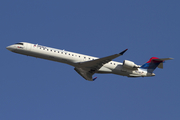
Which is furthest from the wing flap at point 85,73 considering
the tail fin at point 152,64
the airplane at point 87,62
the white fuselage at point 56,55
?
the tail fin at point 152,64

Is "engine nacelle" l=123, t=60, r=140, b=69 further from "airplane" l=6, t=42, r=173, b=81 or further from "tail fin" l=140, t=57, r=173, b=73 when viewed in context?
"tail fin" l=140, t=57, r=173, b=73

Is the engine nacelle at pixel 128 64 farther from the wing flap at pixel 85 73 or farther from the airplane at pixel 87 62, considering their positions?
the wing flap at pixel 85 73

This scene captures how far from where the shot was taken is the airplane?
1021 inches

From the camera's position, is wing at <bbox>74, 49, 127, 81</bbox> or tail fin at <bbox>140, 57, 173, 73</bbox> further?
tail fin at <bbox>140, 57, 173, 73</bbox>

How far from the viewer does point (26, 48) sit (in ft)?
85.0

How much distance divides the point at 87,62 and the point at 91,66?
1.13 meters

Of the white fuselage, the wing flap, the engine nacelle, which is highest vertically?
the white fuselage

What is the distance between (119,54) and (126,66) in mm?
3886

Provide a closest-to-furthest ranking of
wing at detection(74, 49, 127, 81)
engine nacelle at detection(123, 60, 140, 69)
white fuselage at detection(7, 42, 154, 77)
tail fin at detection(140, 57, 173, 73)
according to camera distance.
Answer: wing at detection(74, 49, 127, 81), white fuselage at detection(7, 42, 154, 77), engine nacelle at detection(123, 60, 140, 69), tail fin at detection(140, 57, 173, 73)

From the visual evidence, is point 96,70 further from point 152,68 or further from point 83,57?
point 152,68

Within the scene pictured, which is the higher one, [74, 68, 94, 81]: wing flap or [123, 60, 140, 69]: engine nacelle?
[123, 60, 140, 69]: engine nacelle

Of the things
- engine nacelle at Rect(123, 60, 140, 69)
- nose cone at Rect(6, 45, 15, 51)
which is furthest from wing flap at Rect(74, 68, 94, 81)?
nose cone at Rect(6, 45, 15, 51)

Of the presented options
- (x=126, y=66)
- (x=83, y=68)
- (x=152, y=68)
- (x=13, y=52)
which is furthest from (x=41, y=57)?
(x=152, y=68)

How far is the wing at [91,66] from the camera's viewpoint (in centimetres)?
2553
